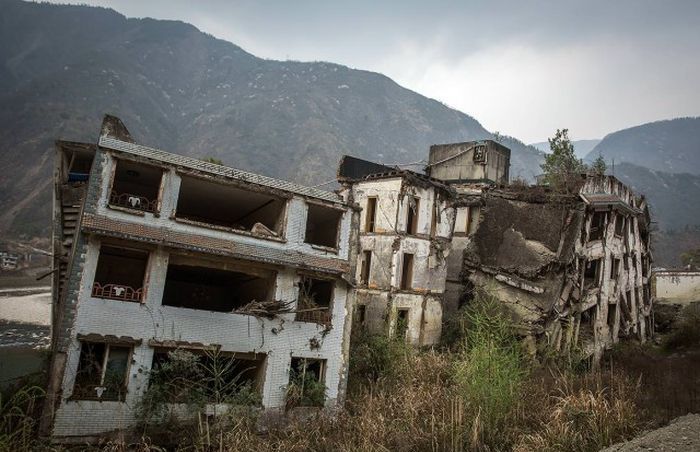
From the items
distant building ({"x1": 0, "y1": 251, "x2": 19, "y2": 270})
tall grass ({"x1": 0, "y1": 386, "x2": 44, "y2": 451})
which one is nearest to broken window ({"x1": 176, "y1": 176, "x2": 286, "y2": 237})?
tall grass ({"x1": 0, "y1": 386, "x2": 44, "y2": 451})

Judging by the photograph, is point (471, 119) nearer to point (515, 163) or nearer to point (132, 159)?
point (515, 163)

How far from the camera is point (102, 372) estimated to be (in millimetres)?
13383

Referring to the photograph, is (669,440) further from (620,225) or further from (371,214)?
(620,225)

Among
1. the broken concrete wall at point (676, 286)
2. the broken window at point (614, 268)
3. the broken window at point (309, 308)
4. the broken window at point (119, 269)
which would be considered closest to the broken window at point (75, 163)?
the broken window at point (119, 269)

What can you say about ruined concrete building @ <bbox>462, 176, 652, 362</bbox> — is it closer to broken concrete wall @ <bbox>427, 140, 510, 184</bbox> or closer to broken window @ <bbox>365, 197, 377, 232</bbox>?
broken window @ <bbox>365, 197, 377, 232</bbox>

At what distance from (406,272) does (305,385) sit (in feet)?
31.1

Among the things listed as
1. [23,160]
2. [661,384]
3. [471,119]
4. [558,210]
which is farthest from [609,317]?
[471,119]

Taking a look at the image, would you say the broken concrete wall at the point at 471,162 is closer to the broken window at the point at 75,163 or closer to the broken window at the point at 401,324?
the broken window at the point at 401,324

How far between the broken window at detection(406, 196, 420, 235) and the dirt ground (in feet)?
47.6

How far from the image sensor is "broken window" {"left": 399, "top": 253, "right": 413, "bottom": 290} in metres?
23.8

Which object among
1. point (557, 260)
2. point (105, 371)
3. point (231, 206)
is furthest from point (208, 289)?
point (557, 260)

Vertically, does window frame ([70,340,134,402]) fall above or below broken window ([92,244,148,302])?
below

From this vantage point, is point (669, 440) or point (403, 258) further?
point (403, 258)

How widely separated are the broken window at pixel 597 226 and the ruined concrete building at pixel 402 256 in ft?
27.5
